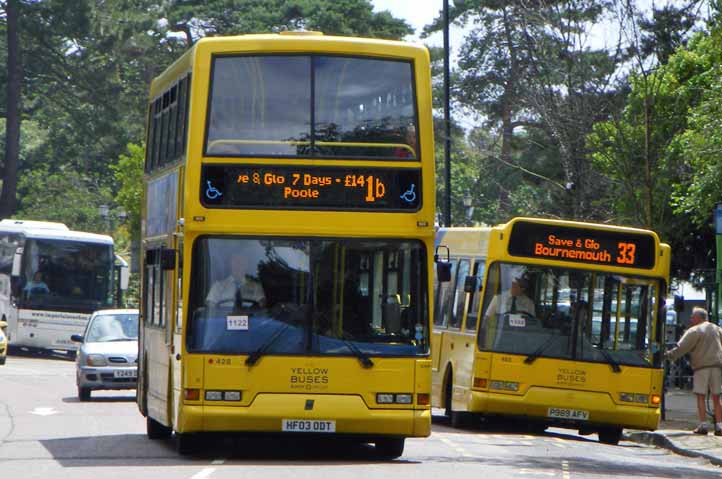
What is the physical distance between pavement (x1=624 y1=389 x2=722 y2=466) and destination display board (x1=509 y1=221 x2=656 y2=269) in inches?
94.5

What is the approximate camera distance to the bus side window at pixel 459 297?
2338cm

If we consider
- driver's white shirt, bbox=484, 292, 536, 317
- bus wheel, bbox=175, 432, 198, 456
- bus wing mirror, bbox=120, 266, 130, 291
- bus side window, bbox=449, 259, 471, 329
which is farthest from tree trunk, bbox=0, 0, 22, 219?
bus wheel, bbox=175, 432, 198, 456

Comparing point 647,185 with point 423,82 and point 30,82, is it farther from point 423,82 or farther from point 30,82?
point 30,82

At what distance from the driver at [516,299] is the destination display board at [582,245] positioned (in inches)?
14.8

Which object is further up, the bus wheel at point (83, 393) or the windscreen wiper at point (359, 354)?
the windscreen wiper at point (359, 354)

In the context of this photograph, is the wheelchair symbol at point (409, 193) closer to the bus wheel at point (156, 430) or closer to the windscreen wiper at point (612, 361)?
the bus wheel at point (156, 430)

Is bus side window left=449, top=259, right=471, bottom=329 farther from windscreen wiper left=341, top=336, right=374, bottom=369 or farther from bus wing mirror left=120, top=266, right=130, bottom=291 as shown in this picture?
bus wing mirror left=120, top=266, right=130, bottom=291

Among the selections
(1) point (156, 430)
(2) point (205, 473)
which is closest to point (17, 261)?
(1) point (156, 430)

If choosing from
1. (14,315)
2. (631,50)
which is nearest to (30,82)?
(14,315)

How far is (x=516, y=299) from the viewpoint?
21656 mm

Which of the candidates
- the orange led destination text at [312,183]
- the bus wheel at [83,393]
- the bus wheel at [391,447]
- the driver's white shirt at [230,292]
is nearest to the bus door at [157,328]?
the driver's white shirt at [230,292]

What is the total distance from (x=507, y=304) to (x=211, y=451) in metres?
5.71

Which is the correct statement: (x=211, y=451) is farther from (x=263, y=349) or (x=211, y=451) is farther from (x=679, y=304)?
(x=679, y=304)

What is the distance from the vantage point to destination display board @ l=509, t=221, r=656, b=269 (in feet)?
70.6
